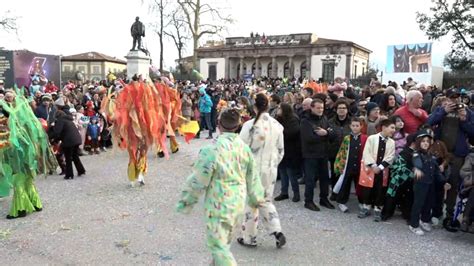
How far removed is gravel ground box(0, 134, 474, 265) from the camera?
4457 millimetres

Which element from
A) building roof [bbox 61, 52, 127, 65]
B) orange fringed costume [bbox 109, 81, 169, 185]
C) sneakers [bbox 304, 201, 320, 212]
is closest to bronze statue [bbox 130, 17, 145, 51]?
orange fringed costume [bbox 109, 81, 169, 185]

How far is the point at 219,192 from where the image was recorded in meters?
3.19

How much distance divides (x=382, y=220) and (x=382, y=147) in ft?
3.37

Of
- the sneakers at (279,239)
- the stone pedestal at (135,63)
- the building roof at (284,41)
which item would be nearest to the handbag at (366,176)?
the sneakers at (279,239)

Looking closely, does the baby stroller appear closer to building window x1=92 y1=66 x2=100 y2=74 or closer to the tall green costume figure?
the tall green costume figure

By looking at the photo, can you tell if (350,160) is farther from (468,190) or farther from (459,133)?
(468,190)

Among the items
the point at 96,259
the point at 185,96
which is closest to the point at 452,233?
the point at 96,259

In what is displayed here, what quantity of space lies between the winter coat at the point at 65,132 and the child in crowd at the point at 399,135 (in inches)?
229

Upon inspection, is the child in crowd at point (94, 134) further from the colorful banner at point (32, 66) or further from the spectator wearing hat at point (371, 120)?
the colorful banner at point (32, 66)

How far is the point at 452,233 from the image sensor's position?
5375mm

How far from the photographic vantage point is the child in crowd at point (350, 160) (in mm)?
6148

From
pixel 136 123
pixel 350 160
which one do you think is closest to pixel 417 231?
pixel 350 160

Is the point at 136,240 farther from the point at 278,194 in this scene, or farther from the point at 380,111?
the point at 380,111

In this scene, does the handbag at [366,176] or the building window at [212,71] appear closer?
the handbag at [366,176]
